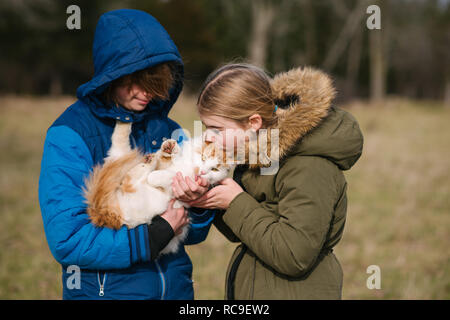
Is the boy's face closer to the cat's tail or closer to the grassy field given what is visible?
the cat's tail

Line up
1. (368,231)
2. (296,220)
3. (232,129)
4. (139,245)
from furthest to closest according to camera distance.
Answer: (368,231) < (232,129) < (139,245) < (296,220)

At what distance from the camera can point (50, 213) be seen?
1765 mm

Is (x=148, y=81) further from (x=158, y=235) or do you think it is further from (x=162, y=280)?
(x=162, y=280)

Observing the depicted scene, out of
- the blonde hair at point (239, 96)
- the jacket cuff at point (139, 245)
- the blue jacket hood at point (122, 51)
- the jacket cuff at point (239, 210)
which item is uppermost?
the blue jacket hood at point (122, 51)

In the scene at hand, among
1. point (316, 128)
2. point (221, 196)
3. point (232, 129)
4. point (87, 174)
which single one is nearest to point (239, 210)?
point (221, 196)

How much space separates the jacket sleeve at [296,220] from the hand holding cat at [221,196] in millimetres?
128

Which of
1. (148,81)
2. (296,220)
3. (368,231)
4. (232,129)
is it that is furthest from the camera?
(368,231)

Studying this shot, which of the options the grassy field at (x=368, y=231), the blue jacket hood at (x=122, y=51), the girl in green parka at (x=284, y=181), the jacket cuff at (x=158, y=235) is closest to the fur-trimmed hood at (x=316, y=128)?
the girl in green parka at (x=284, y=181)

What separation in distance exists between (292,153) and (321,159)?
146 mm

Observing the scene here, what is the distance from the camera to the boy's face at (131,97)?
7.07 ft

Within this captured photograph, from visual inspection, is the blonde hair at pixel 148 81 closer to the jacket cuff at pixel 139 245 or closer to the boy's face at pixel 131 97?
the boy's face at pixel 131 97

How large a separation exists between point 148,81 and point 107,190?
68 centimetres

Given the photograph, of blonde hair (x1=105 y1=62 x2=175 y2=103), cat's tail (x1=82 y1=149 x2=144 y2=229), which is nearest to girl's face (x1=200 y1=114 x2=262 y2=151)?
blonde hair (x1=105 y1=62 x2=175 y2=103)

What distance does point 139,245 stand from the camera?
1841 mm
